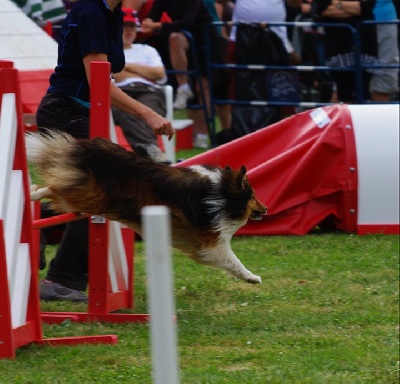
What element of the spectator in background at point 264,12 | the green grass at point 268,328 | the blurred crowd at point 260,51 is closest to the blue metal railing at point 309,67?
the blurred crowd at point 260,51

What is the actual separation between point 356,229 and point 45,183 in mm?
3716

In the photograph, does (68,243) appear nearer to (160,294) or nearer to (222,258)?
(222,258)

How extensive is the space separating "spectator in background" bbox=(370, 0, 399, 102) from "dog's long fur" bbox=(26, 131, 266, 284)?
651 cm

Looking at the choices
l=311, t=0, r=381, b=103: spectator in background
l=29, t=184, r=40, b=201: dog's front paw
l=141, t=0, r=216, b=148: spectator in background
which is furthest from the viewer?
l=141, t=0, r=216, b=148: spectator in background

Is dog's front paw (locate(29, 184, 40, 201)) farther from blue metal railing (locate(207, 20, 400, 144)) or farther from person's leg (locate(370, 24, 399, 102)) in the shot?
person's leg (locate(370, 24, 399, 102))

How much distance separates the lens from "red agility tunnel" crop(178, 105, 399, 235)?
7.74 metres

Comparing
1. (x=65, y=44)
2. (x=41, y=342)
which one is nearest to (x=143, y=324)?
A: (x=41, y=342)

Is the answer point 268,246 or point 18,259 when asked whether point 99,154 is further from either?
point 268,246

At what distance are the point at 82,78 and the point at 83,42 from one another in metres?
0.29

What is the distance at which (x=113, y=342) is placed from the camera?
489 centimetres

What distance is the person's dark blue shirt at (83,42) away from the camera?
16.3 feet

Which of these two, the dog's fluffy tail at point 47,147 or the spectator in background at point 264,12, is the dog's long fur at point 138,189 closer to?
the dog's fluffy tail at point 47,147

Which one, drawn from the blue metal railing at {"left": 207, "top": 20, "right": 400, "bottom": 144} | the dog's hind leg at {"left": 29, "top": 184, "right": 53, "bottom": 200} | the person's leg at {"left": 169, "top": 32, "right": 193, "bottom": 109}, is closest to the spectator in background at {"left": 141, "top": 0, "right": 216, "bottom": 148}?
the person's leg at {"left": 169, "top": 32, "right": 193, "bottom": 109}

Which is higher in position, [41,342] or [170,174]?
[170,174]
